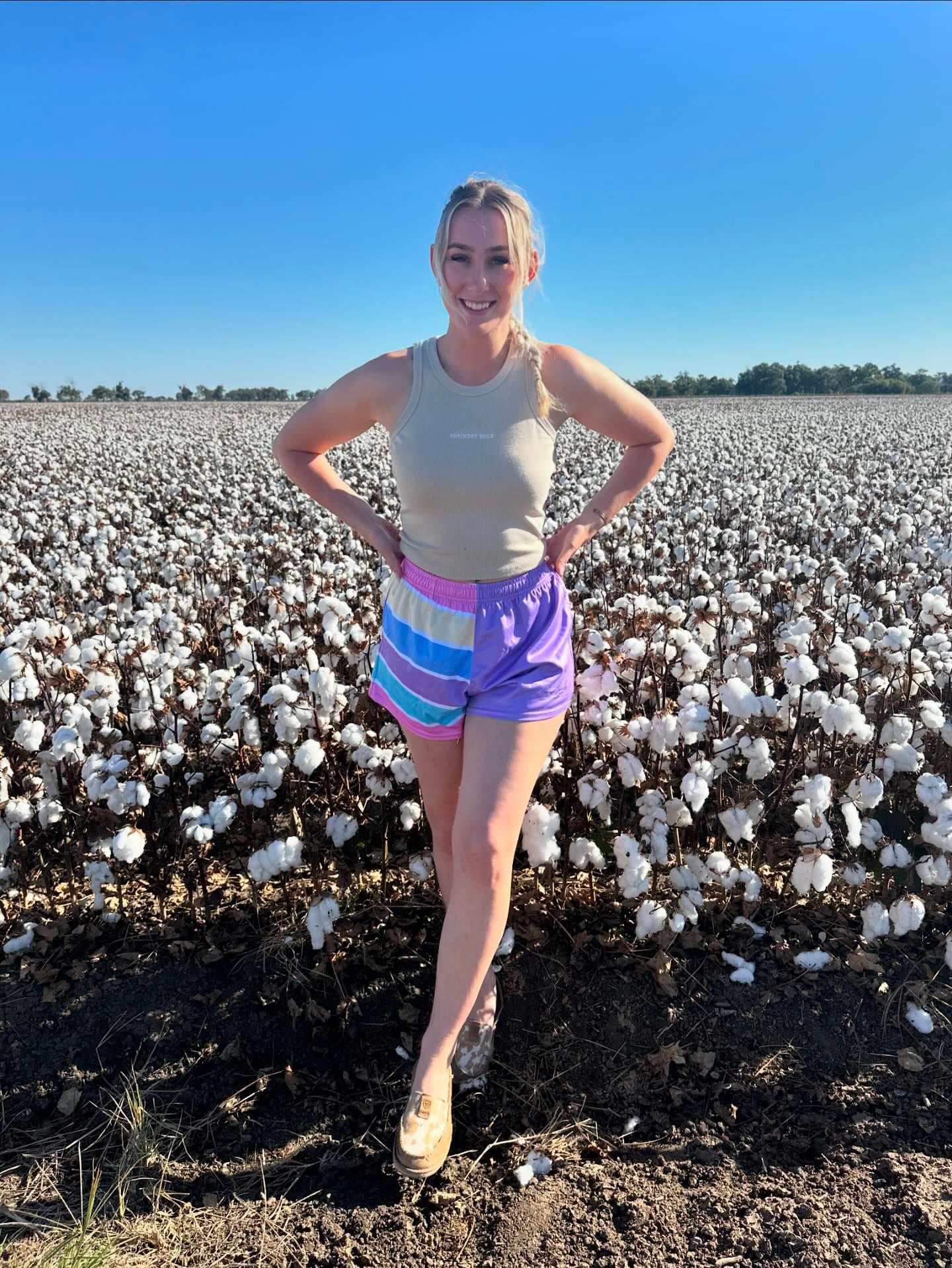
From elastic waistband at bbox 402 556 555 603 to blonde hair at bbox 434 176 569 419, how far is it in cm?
50

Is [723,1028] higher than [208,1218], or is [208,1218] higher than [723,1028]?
[723,1028]

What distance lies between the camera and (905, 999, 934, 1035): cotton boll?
296 centimetres

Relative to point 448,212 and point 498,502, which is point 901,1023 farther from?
point 448,212

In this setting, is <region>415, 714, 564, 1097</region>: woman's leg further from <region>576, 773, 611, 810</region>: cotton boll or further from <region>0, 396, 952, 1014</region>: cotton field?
<region>576, 773, 611, 810</region>: cotton boll

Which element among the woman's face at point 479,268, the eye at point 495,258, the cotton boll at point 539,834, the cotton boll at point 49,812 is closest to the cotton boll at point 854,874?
the cotton boll at point 539,834

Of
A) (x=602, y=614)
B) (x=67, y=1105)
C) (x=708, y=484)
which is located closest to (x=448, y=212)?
(x=602, y=614)

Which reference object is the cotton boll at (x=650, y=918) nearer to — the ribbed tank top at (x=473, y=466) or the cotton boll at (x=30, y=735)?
the ribbed tank top at (x=473, y=466)

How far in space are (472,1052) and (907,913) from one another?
5.49 feet

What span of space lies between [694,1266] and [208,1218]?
4.69 feet

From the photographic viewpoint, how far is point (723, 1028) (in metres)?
3.02

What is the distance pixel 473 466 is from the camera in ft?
7.61

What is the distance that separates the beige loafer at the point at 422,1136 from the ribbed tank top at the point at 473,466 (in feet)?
5.18

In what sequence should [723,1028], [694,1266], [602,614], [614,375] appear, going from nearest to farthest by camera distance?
[694,1266]
[614,375]
[723,1028]
[602,614]

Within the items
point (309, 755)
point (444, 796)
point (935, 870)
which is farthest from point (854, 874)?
point (309, 755)
